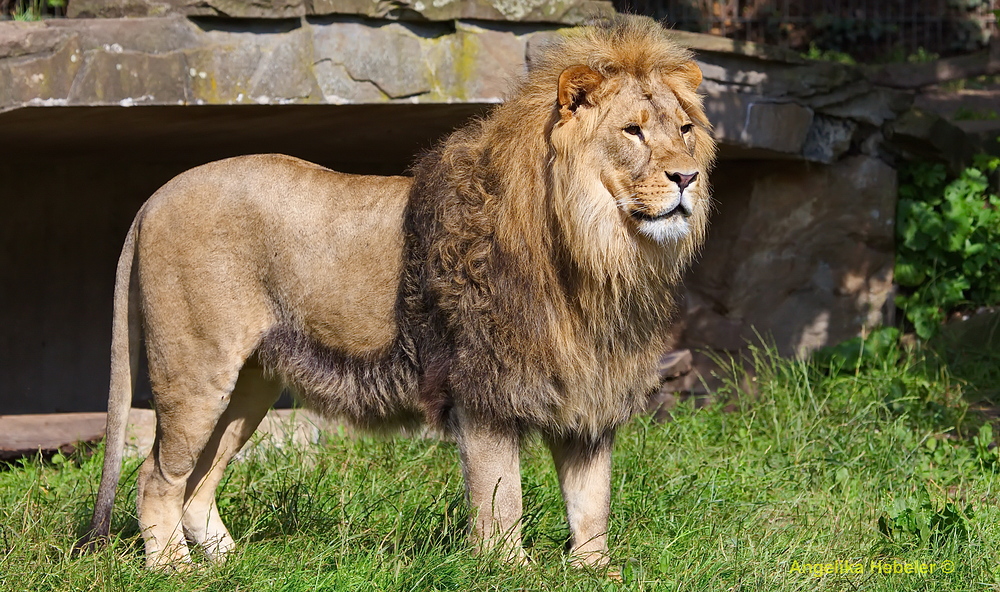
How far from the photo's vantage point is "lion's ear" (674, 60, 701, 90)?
356 cm

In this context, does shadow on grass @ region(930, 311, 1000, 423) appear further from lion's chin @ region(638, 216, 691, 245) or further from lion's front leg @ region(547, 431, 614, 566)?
lion's chin @ region(638, 216, 691, 245)

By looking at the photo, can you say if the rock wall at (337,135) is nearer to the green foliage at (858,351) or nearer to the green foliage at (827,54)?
the green foliage at (858,351)

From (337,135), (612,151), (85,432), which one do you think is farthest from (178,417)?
(337,135)

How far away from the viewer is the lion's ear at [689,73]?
356cm

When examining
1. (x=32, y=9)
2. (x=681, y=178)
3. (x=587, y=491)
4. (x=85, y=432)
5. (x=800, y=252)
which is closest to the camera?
(x=681, y=178)

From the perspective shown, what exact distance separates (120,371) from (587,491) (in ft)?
5.81

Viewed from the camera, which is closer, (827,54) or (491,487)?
(491,487)

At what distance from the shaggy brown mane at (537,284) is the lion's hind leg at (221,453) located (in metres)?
0.96

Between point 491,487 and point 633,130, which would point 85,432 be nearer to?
point 491,487

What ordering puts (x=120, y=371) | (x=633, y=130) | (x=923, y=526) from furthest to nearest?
(x=120, y=371)
(x=923, y=526)
(x=633, y=130)

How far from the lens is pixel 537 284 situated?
3508 mm

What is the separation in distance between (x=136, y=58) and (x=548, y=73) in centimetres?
214

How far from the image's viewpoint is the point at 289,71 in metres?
4.99

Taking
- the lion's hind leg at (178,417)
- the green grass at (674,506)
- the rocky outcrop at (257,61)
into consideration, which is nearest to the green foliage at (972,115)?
the green grass at (674,506)
